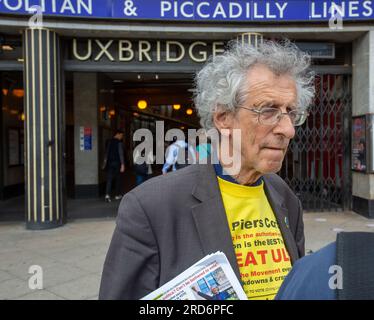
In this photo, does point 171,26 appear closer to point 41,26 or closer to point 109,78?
point 41,26

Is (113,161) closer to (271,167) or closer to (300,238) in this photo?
(300,238)

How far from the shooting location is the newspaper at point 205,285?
1214 mm

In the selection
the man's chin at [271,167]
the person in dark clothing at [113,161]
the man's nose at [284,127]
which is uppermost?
the man's nose at [284,127]

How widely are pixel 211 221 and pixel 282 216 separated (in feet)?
1.43

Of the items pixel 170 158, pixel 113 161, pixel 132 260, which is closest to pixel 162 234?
pixel 132 260

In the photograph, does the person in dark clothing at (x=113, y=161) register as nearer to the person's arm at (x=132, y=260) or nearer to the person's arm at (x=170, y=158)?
the person's arm at (x=170, y=158)

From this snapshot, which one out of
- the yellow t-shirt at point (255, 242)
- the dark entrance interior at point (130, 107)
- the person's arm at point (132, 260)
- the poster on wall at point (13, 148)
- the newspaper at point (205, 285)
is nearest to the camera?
the newspaper at point (205, 285)

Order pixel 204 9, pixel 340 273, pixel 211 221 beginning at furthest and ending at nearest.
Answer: pixel 204 9 → pixel 211 221 → pixel 340 273

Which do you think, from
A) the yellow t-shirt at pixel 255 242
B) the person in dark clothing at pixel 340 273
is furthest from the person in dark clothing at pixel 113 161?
the person in dark clothing at pixel 340 273

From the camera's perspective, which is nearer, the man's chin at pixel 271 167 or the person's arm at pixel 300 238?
the man's chin at pixel 271 167

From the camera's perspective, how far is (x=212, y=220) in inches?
59.7

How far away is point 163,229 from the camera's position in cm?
145

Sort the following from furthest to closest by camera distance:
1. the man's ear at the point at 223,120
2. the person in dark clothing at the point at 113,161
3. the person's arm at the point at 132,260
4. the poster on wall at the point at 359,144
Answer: the person in dark clothing at the point at 113,161
the poster on wall at the point at 359,144
the man's ear at the point at 223,120
the person's arm at the point at 132,260

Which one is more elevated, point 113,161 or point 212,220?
point 212,220
